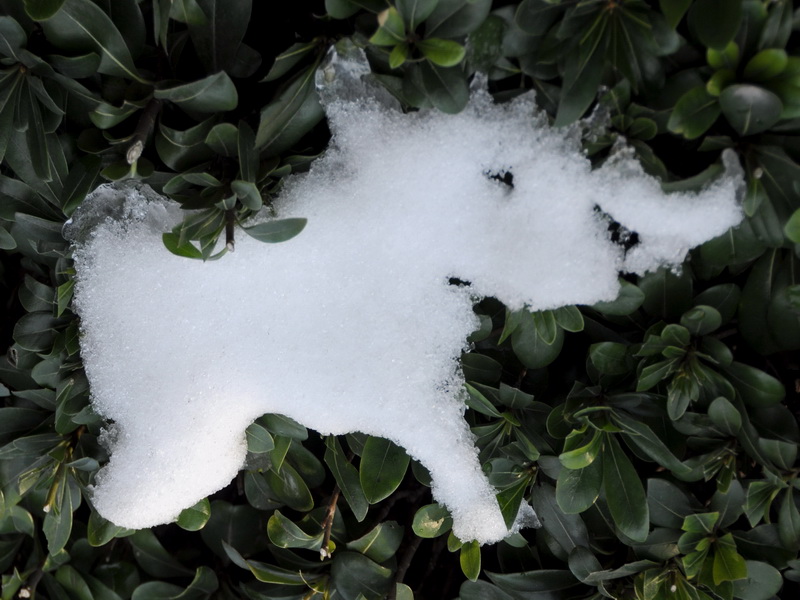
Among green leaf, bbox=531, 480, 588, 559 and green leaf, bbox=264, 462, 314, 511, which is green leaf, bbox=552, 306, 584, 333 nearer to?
green leaf, bbox=531, 480, 588, 559

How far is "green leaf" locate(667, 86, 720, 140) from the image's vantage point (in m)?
0.68

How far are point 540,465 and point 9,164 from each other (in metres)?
0.87

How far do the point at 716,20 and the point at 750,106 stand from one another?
98 mm

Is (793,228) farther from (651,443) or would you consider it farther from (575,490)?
(575,490)

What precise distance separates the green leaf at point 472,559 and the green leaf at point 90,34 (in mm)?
814

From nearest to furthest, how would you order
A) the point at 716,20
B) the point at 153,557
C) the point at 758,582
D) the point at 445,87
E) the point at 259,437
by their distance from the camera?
the point at 716,20 → the point at 445,87 → the point at 758,582 → the point at 259,437 → the point at 153,557

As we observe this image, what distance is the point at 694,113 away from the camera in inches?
27.1

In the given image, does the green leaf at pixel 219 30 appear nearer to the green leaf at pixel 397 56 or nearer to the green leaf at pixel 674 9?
the green leaf at pixel 397 56

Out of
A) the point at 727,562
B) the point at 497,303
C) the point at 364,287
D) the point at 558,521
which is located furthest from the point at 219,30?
the point at 727,562

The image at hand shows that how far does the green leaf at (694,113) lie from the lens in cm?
68

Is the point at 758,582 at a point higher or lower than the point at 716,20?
lower

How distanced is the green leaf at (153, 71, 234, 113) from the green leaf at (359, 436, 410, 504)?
505 millimetres

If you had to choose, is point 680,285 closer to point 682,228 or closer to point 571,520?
point 682,228

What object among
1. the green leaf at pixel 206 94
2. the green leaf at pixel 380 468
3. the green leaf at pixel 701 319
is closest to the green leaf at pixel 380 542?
the green leaf at pixel 380 468
